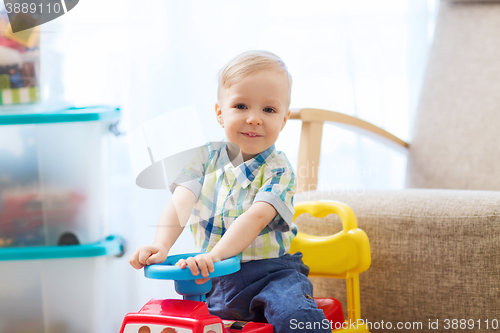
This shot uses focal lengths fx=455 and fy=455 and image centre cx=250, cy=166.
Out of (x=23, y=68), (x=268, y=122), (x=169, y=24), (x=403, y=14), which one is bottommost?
(x=268, y=122)

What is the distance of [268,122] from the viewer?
67 cm

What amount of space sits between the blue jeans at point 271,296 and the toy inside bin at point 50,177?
0.27m

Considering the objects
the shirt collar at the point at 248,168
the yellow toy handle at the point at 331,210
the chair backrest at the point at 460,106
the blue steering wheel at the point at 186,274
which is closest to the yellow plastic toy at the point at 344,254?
the yellow toy handle at the point at 331,210

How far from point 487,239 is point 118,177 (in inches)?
26.4

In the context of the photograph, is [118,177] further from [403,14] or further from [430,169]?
[403,14]

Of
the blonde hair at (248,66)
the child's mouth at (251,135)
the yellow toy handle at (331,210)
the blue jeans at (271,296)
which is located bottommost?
the blue jeans at (271,296)

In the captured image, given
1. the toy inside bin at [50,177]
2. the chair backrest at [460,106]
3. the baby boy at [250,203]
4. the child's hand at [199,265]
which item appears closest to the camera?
the child's hand at [199,265]

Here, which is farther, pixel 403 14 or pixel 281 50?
pixel 403 14

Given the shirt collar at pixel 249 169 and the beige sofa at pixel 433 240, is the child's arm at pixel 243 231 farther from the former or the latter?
the beige sofa at pixel 433 240

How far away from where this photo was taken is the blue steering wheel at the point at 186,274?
20.5 inches

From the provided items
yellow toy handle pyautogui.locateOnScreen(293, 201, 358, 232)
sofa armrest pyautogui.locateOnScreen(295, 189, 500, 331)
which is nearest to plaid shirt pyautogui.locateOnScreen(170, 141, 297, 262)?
yellow toy handle pyautogui.locateOnScreen(293, 201, 358, 232)

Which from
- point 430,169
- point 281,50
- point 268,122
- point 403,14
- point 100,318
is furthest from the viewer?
point 403,14

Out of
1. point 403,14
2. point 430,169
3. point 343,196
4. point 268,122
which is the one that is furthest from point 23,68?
Answer: point 403,14

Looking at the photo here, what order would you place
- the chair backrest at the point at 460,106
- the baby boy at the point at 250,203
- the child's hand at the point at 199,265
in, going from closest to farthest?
1. the child's hand at the point at 199,265
2. the baby boy at the point at 250,203
3. the chair backrest at the point at 460,106
